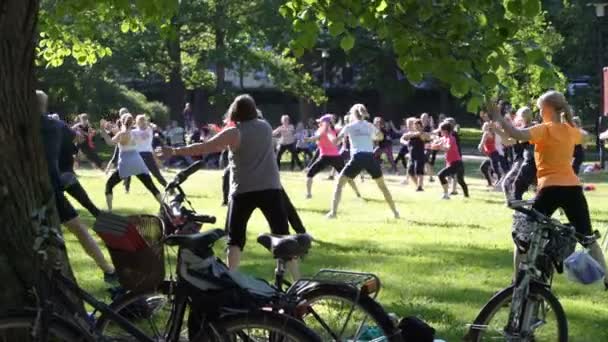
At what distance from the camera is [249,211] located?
28.1 feet

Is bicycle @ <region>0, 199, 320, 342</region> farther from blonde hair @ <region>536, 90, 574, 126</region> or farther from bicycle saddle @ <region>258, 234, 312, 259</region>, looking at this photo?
blonde hair @ <region>536, 90, 574, 126</region>

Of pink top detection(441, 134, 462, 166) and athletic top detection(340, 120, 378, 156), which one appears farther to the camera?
pink top detection(441, 134, 462, 166)

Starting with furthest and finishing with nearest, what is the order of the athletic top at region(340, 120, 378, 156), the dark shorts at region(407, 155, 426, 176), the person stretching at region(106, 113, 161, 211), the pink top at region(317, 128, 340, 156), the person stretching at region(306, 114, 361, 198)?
the dark shorts at region(407, 155, 426, 176) → the pink top at region(317, 128, 340, 156) → the person stretching at region(306, 114, 361, 198) → the person stretching at region(106, 113, 161, 211) → the athletic top at region(340, 120, 378, 156)

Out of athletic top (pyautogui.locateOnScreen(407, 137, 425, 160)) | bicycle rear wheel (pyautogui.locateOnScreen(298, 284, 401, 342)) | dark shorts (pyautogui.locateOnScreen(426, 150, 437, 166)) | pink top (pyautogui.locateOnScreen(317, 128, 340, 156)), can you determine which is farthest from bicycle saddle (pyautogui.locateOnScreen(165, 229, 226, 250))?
dark shorts (pyautogui.locateOnScreen(426, 150, 437, 166))

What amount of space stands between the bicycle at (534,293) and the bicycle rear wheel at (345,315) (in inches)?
39.2

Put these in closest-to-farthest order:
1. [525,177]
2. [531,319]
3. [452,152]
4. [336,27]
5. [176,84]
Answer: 1. [531,319]
2. [336,27]
3. [525,177]
4. [452,152]
5. [176,84]

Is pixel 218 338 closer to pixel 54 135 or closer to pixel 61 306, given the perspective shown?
pixel 61 306

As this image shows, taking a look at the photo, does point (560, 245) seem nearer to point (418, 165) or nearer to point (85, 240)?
point (85, 240)

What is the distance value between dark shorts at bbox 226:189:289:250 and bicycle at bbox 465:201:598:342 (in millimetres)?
2557

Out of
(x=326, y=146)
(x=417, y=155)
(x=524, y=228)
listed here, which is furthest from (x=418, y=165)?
(x=524, y=228)

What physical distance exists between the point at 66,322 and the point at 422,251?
27.0 feet

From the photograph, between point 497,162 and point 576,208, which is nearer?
point 576,208

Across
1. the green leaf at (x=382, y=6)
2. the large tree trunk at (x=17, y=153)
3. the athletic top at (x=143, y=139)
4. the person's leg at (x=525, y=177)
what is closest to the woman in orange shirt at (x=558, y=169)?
the green leaf at (x=382, y=6)

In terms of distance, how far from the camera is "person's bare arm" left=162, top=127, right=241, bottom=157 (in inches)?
307
